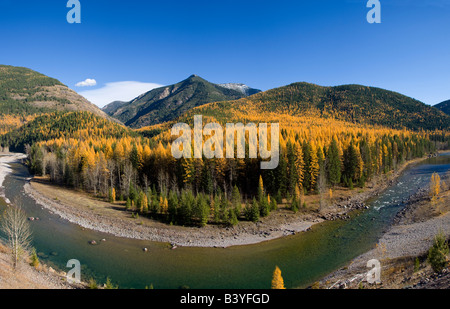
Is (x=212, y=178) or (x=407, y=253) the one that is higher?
(x=212, y=178)

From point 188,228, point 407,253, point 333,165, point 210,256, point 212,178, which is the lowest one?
point 210,256

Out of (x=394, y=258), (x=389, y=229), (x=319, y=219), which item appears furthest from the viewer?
(x=319, y=219)

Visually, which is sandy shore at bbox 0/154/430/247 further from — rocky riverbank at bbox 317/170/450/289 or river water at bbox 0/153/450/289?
rocky riverbank at bbox 317/170/450/289

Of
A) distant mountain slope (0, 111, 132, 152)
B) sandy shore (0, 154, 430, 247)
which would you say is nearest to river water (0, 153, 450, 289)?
sandy shore (0, 154, 430, 247)

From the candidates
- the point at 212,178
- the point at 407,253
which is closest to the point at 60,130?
the point at 212,178

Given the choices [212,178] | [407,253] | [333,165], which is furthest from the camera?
[333,165]

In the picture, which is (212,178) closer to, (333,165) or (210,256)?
(210,256)

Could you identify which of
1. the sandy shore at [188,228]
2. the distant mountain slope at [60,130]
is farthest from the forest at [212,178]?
the distant mountain slope at [60,130]
